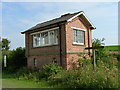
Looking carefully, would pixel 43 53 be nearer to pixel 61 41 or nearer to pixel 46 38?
pixel 46 38

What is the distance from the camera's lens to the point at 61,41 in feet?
57.8

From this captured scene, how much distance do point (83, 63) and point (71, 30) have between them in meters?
3.59

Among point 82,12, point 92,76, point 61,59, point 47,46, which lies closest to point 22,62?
point 47,46

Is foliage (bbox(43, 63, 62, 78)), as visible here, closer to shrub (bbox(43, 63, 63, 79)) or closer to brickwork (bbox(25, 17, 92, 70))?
shrub (bbox(43, 63, 63, 79))

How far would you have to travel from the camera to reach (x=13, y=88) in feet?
40.4

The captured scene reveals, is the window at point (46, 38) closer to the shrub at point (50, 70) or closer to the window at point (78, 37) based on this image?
the window at point (78, 37)

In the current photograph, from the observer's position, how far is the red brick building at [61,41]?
56.6 ft

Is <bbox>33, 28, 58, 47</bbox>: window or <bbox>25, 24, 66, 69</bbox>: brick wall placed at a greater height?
<bbox>33, 28, 58, 47</bbox>: window

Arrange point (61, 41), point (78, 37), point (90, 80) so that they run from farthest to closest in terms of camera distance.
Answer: point (78, 37) → point (61, 41) → point (90, 80)

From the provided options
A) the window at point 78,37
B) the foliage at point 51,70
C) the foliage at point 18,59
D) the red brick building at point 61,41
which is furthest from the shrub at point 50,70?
the foliage at point 18,59

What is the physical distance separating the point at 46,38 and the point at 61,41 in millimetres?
2821

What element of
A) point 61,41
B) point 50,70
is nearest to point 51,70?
point 50,70

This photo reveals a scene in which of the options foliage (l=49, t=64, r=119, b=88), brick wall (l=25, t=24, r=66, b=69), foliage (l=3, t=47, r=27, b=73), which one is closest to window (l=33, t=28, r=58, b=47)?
brick wall (l=25, t=24, r=66, b=69)

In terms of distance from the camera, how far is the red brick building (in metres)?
17.2
